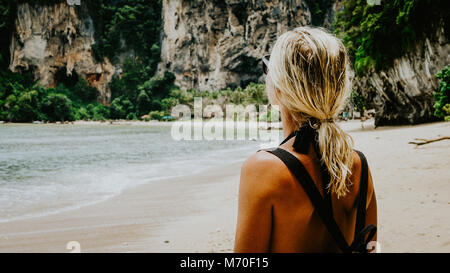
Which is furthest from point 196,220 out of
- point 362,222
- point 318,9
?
point 318,9

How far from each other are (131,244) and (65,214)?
251cm

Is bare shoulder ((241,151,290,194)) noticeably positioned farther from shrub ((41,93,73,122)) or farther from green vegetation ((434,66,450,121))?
shrub ((41,93,73,122))

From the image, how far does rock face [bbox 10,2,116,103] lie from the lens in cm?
8306

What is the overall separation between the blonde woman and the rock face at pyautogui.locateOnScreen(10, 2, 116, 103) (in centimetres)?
9579

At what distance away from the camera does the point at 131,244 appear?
3.97 m

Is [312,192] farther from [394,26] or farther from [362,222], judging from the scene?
[394,26]

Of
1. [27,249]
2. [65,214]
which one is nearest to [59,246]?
[27,249]

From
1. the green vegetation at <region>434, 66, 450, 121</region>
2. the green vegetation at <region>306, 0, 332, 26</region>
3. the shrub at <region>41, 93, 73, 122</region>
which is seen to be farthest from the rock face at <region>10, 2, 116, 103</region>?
the green vegetation at <region>434, 66, 450, 121</region>

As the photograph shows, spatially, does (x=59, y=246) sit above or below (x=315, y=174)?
below

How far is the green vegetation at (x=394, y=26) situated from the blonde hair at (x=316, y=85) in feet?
53.6

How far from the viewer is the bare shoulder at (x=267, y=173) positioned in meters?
0.90

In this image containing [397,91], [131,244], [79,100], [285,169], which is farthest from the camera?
[79,100]

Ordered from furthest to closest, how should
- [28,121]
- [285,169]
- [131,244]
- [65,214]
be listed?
1. [28,121]
2. [65,214]
3. [131,244]
4. [285,169]
